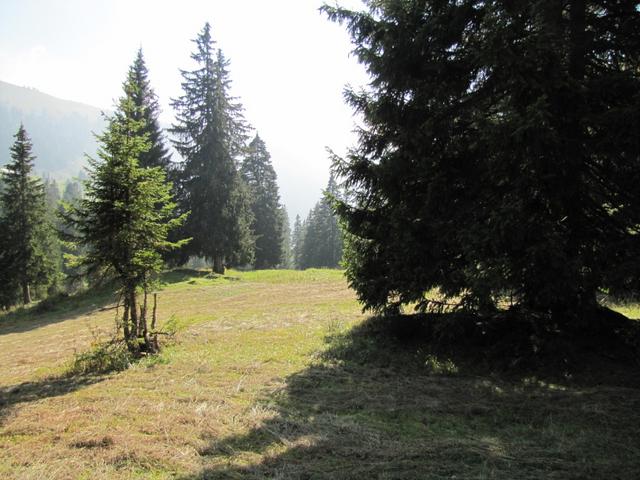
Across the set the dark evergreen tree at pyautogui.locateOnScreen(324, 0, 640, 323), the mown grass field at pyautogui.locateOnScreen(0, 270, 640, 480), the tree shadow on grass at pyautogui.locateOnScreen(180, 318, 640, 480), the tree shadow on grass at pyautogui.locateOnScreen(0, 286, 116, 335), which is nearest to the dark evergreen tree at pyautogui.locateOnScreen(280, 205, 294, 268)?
the tree shadow on grass at pyautogui.locateOnScreen(0, 286, 116, 335)

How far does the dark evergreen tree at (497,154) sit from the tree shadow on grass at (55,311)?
16.8 m

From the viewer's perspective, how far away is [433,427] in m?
5.30

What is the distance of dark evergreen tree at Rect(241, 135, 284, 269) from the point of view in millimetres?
47000

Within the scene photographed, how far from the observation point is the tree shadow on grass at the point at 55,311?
19.9 m

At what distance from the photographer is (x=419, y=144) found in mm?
8047

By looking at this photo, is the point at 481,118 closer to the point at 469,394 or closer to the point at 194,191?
the point at 469,394

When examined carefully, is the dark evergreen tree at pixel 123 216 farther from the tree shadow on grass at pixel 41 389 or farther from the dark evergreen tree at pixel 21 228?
the dark evergreen tree at pixel 21 228

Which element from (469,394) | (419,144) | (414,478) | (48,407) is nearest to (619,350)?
(469,394)

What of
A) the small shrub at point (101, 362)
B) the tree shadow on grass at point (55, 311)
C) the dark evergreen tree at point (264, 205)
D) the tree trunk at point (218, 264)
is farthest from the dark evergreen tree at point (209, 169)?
the small shrub at point (101, 362)

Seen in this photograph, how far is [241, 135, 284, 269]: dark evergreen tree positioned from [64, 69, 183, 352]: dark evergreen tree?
37.3 meters

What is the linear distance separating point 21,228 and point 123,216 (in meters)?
29.8

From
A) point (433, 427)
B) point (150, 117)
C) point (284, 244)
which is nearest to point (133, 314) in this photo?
point (433, 427)

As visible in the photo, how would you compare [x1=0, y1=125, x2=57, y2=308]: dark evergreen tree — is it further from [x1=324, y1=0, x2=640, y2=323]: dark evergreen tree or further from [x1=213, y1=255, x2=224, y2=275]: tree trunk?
[x1=324, y1=0, x2=640, y2=323]: dark evergreen tree

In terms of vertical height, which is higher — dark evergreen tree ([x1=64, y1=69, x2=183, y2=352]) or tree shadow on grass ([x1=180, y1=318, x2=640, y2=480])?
dark evergreen tree ([x1=64, y1=69, x2=183, y2=352])
